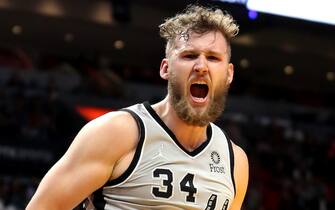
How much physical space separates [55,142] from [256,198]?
366cm

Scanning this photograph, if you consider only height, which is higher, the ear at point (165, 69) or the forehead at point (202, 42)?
the forehead at point (202, 42)

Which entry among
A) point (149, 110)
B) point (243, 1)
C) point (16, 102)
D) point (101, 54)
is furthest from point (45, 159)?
point (149, 110)

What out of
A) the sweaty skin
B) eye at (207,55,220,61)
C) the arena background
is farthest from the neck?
the arena background

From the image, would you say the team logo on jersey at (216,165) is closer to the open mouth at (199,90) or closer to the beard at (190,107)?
the beard at (190,107)

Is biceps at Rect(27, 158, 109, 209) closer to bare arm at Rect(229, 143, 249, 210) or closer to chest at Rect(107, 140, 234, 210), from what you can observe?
chest at Rect(107, 140, 234, 210)

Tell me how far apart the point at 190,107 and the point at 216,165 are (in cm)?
26

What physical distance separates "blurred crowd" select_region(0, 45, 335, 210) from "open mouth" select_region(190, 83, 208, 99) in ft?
29.8

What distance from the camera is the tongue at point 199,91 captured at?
2707 millimetres

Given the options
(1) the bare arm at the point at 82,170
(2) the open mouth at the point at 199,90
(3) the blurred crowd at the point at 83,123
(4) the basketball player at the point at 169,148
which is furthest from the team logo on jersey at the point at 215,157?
(3) the blurred crowd at the point at 83,123

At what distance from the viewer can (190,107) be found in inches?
107

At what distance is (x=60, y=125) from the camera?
1316 cm

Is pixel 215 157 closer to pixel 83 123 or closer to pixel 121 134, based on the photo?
pixel 121 134

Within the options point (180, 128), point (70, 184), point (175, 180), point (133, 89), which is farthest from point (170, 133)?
point (133, 89)

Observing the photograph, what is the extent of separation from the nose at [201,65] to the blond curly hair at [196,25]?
→ 0.11 metres
